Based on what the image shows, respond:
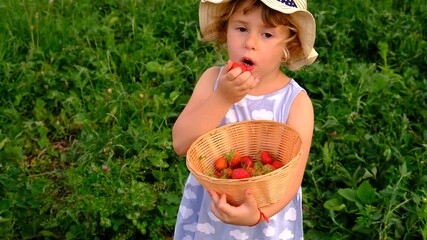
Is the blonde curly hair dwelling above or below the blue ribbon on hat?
below

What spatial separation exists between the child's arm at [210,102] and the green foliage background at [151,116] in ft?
3.28

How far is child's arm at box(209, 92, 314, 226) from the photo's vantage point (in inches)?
74.5

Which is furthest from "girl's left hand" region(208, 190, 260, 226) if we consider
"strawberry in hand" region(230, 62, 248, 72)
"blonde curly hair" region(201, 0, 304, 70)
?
"blonde curly hair" region(201, 0, 304, 70)

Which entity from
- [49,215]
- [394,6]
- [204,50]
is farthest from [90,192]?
[394,6]

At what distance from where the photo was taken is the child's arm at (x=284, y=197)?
1893mm

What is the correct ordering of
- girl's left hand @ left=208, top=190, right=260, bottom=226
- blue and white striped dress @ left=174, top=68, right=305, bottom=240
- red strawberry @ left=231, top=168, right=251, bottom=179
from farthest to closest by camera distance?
1. blue and white striped dress @ left=174, top=68, right=305, bottom=240
2. red strawberry @ left=231, top=168, right=251, bottom=179
3. girl's left hand @ left=208, top=190, right=260, bottom=226

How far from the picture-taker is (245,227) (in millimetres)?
2340

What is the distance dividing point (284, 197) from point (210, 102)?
0.37 m

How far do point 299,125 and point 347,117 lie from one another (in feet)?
5.63

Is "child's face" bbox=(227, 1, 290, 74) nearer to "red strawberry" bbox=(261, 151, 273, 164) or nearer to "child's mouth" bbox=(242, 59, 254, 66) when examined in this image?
"child's mouth" bbox=(242, 59, 254, 66)

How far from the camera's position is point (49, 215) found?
3396mm

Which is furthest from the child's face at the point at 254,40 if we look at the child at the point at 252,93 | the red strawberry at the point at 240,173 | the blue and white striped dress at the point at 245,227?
the red strawberry at the point at 240,173

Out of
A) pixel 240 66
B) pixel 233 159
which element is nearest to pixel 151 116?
pixel 233 159

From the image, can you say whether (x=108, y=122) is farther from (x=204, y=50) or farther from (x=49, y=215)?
(x=204, y=50)
